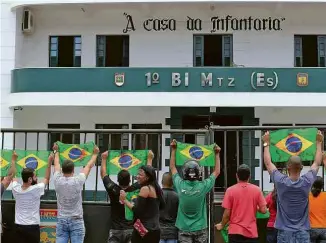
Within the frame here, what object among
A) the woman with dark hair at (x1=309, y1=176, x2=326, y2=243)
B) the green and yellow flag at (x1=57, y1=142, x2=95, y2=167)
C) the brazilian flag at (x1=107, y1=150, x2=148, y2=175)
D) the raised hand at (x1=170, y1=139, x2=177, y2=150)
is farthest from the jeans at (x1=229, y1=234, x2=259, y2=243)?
the green and yellow flag at (x1=57, y1=142, x2=95, y2=167)

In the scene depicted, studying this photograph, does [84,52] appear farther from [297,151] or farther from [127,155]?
[297,151]

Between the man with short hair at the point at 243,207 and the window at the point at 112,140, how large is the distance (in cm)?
235

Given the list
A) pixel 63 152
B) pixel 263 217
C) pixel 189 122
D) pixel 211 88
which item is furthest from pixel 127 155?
pixel 189 122

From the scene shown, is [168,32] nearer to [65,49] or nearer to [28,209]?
[65,49]

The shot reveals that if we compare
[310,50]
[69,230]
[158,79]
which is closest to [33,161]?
[69,230]

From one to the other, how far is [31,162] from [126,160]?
1.37m

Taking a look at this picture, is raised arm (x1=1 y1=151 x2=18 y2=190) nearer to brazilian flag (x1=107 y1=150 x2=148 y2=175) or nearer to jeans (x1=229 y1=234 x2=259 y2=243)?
brazilian flag (x1=107 y1=150 x2=148 y2=175)

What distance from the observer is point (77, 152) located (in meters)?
6.78

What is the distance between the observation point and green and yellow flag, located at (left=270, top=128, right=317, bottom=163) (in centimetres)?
621

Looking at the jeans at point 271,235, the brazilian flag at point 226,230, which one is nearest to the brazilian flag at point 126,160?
the brazilian flag at point 226,230

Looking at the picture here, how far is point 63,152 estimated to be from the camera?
679cm

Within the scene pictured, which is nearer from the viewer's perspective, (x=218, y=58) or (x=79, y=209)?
(x=79, y=209)

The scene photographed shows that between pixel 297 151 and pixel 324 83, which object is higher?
pixel 324 83

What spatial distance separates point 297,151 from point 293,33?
10.9 m
